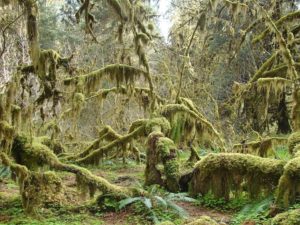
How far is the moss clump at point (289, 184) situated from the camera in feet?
23.9

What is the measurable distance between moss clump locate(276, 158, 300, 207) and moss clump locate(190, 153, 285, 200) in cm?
81

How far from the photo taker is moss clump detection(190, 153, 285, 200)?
8383 millimetres

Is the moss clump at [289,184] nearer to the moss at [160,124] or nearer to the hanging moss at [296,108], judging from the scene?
the hanging moss at [296,108]

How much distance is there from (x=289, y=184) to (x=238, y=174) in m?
1.46

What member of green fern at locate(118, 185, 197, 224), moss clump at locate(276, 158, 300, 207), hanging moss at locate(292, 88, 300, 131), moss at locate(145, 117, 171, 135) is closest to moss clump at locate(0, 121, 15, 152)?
green fern at locate(118, 185, 197, 224)

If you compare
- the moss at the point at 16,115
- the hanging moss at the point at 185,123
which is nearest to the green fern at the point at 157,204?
the moss at the point at 16,115

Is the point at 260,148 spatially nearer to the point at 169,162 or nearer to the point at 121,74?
the point at 169,162

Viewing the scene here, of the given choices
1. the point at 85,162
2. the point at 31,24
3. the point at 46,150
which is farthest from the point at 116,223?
the point at 85,162

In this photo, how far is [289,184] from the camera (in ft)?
24.2

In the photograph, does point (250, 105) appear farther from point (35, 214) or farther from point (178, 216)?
point (35, 214)

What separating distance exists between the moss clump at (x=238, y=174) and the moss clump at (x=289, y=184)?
0.81 metres

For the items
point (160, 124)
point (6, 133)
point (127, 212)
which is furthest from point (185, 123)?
point (6, 133)

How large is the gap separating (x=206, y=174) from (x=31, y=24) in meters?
4.24

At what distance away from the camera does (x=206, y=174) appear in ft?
29.4
